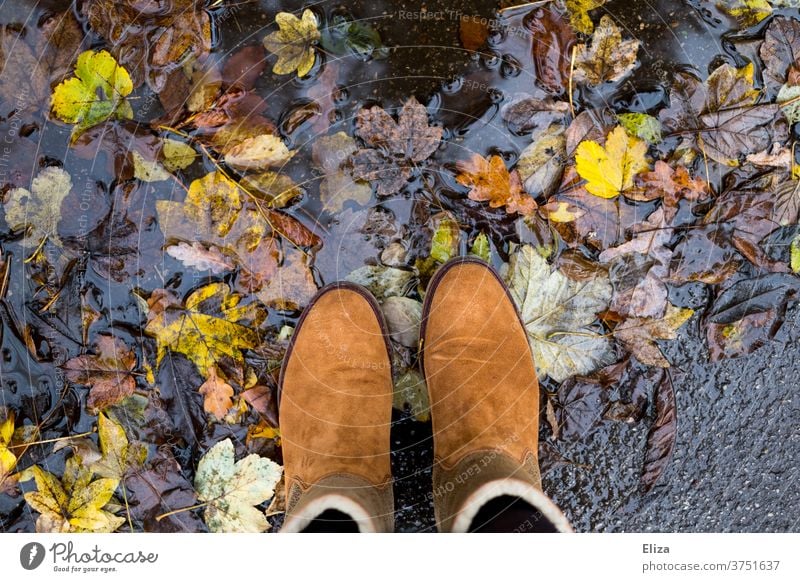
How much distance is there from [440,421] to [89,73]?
107 centimetres

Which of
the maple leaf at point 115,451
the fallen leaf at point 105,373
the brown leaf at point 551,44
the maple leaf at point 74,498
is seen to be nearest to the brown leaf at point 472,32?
the brown leaf at point 551,44

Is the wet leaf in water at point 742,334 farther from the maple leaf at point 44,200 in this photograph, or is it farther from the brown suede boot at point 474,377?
the maple leaf at point 44,200

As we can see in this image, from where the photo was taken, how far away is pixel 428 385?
3.84 feet

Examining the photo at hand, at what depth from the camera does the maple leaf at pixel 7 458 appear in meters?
1.18

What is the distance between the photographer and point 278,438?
1186mm

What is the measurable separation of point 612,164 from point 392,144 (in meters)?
0.48

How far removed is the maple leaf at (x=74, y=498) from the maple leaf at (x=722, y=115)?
1.47 m

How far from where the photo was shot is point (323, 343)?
1.18 m

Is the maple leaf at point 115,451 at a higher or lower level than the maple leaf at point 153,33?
lower
